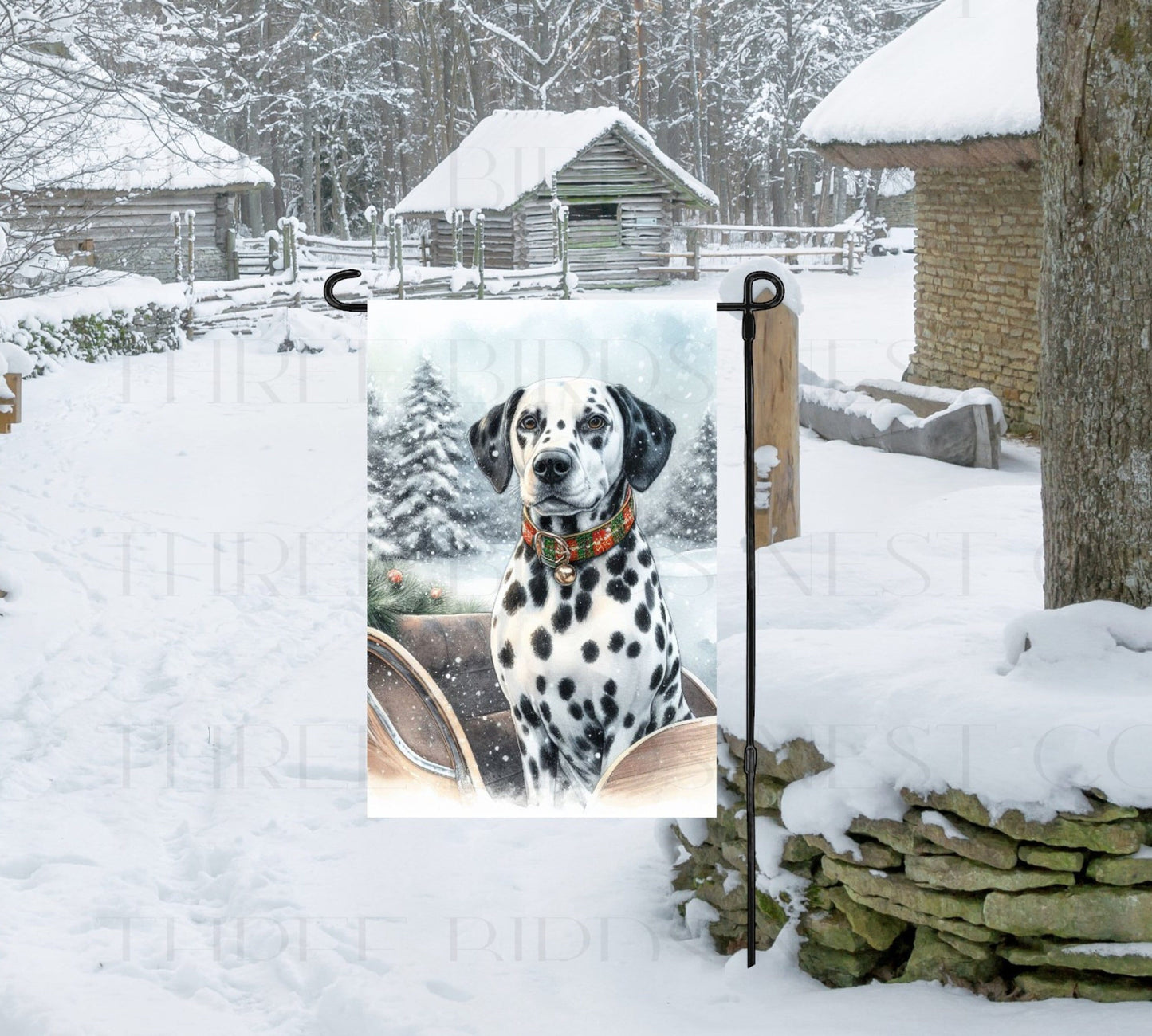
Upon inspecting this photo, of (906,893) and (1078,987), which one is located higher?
(906,893)

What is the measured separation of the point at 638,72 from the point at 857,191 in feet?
29.7

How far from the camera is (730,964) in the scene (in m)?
4.03

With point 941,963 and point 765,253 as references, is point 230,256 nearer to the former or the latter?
point 765,253

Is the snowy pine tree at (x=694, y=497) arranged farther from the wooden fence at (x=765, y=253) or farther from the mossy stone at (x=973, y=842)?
the wooden fence at (x=765, y=253)

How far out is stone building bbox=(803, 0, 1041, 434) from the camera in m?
11.5

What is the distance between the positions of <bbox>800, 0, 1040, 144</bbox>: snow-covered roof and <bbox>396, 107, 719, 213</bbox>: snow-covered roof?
41.0 ft

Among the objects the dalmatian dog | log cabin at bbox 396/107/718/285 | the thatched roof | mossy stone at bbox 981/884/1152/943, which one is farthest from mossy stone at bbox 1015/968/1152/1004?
log cabin at bbox 396/107/718/285

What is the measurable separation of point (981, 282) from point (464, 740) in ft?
35.6

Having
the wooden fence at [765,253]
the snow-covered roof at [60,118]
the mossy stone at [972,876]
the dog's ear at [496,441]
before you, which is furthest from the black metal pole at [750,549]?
the wooden fence at [765,253]

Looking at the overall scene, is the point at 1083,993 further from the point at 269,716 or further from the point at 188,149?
the point at 188,149

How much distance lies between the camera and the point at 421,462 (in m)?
3.29

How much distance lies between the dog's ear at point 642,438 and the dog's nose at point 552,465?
174 millimetres

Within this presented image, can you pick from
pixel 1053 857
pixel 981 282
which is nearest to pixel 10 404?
pixel 1053 857

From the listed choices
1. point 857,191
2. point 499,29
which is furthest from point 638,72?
point 857,191
